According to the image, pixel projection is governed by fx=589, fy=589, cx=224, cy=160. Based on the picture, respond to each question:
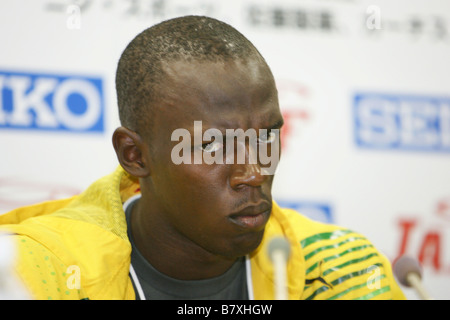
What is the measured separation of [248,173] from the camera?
40.2 inches

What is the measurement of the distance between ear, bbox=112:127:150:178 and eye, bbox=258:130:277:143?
24 centimetres

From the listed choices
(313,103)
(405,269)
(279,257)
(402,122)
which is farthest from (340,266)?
(402,122)

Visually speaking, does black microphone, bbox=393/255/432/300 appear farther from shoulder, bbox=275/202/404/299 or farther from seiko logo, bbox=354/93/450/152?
seiko logo, bbox=354/93/450/152

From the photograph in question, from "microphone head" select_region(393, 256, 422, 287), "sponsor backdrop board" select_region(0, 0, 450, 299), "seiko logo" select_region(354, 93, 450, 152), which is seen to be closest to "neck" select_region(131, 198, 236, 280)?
"microphone head" select_region(393, 256, 422, 287)

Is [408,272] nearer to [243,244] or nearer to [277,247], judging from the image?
[243,244]

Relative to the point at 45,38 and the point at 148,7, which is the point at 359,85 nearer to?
the point at 148,7

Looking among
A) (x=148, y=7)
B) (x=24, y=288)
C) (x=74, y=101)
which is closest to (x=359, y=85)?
(x=148, y=7)

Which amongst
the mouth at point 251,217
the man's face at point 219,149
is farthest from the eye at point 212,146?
the mouth at point 251,217

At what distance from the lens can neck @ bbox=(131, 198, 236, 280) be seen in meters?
1.19

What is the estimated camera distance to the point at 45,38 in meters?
1.67

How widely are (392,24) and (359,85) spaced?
0.85 ft

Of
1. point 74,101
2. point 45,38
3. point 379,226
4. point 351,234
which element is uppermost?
point 45,38

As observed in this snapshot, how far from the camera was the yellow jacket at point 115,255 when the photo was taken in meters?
1.03

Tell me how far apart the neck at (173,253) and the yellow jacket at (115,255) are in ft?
0.23
